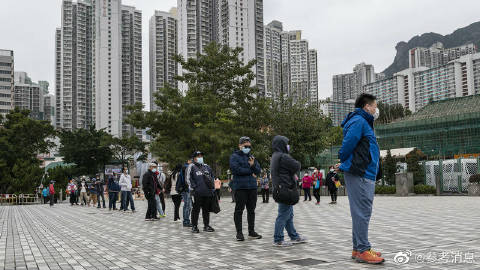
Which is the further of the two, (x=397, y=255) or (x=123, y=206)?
(x=123, y=206)

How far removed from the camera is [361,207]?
5.47 metres

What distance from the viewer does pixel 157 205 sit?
14.0 m

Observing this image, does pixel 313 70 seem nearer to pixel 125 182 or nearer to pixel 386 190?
pixel 386 190

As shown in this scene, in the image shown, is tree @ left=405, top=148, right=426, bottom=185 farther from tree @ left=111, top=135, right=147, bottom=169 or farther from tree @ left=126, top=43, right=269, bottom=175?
tree @ left=111, top=135, right=147, bottom=169

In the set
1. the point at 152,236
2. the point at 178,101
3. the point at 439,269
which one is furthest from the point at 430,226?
the point at 178,101

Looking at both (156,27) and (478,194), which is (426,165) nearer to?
→ (478,194)

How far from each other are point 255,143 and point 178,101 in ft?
21.7

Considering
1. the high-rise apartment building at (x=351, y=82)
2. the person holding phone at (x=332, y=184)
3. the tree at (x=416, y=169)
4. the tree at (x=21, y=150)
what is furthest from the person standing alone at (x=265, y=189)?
the high-rise apartment building at (x=351, y=82)

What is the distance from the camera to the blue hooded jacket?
17.9 ft

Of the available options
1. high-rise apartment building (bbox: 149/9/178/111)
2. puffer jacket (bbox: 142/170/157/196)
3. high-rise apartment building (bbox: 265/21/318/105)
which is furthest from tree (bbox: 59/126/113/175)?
high-rise apartment building (bbox: 265/21/318/105)

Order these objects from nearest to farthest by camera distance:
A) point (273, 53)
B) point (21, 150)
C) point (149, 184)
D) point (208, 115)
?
point (149, 184) → point (208, 115) → point (21, 150) → point (273, 53)

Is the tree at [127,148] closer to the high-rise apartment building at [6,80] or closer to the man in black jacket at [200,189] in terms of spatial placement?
the high-rise apartment building at [6,80]

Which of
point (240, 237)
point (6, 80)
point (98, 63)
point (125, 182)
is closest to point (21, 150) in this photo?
point (125, 182)

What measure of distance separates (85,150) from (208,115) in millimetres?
37721
